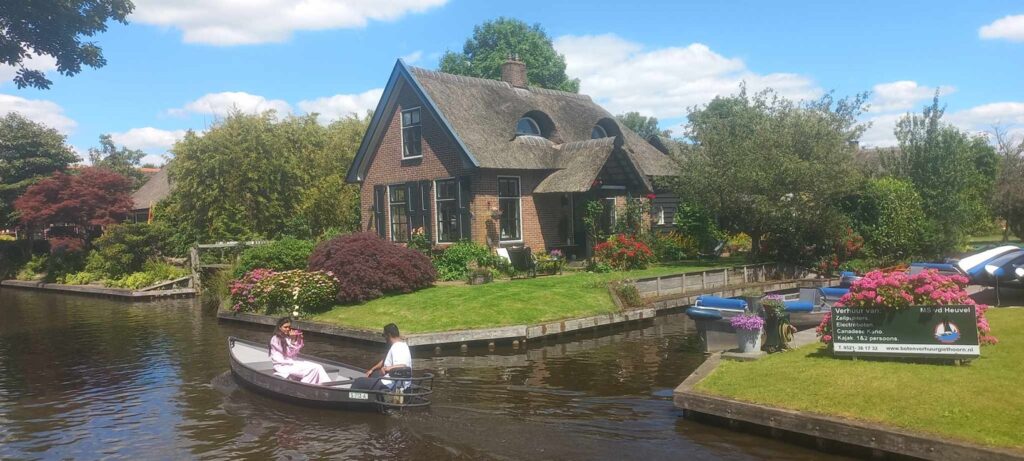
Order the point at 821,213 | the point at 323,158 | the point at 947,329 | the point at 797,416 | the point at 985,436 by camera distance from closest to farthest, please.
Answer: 1. the point at 985,436
2. the point at 797,416
3. the point at 947,329
4. the point at 821,213
5. the point at 323,158

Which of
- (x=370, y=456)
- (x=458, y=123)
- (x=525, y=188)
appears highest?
(x=458, y=123)

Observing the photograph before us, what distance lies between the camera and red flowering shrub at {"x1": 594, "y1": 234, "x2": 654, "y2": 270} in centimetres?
2480

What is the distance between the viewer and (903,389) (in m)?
9.68

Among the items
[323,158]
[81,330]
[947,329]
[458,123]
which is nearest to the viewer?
[947,329]

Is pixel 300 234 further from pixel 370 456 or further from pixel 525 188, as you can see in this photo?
pixel 370 456

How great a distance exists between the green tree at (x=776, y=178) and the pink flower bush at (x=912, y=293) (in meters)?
13.3

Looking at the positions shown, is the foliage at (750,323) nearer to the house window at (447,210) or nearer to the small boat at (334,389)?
the small boat at (334,389)

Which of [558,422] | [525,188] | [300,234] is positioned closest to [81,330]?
[300,234]

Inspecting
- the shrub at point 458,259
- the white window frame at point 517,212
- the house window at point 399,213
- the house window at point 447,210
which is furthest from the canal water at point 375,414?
the house window at point 399,213

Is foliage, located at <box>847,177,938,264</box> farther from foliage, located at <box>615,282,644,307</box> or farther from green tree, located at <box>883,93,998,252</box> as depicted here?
foliage, located at <box>615,282,644,307</box>

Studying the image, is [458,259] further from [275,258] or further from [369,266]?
[275,258]

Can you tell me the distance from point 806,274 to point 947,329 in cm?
1626

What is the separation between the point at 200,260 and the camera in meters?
32.5

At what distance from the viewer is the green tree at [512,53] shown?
→ 58.5 metres
